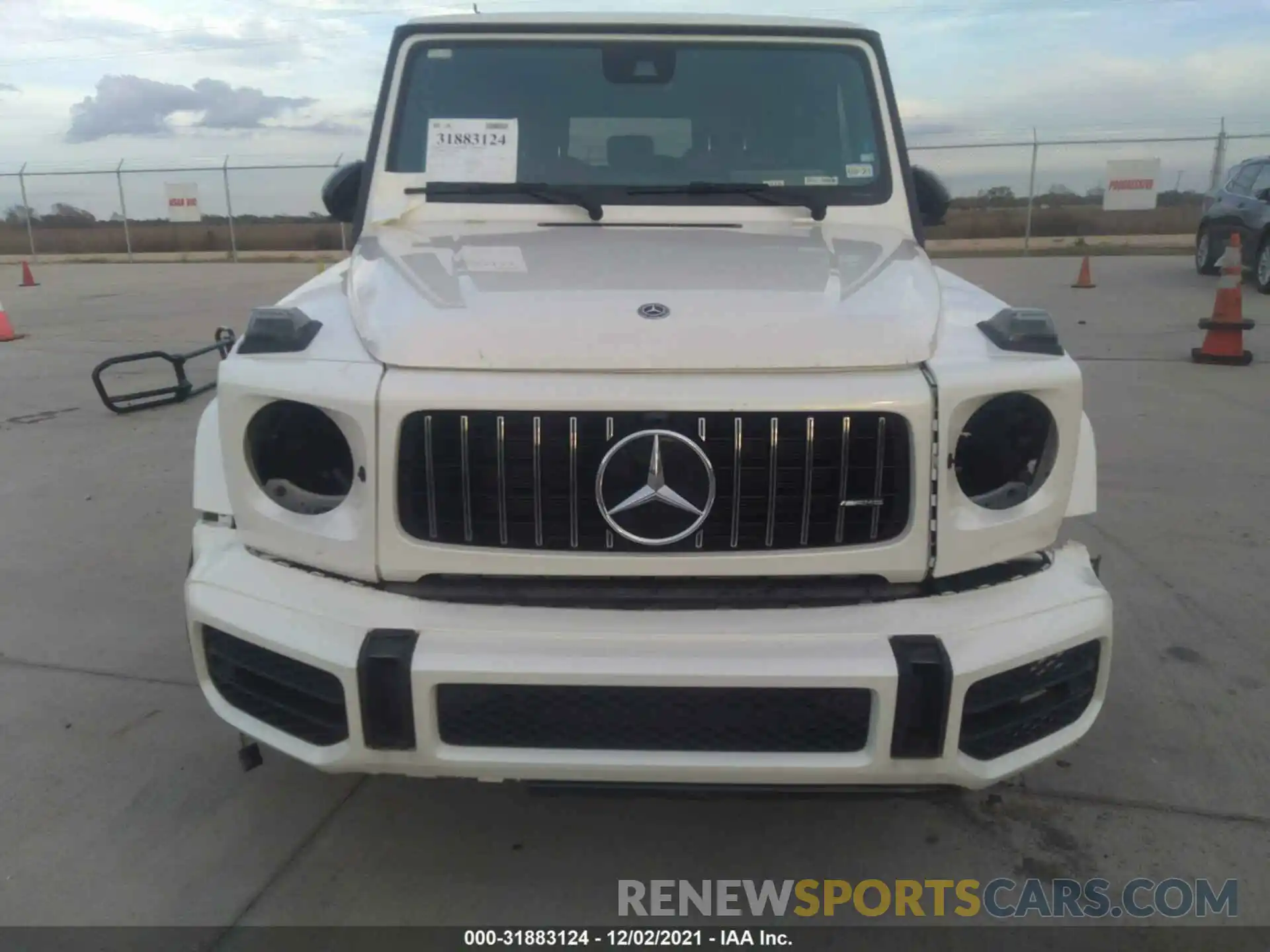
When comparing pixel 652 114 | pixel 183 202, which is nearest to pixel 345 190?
pixel 652 114

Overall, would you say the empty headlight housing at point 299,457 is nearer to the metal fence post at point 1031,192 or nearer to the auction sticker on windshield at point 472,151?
the auction sticker on windshield at point 472,151

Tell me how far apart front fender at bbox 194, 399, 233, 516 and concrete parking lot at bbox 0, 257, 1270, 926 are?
2.83ft

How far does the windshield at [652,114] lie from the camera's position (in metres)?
3.20

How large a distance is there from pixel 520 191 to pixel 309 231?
125 feet

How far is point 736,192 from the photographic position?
10.3 feet

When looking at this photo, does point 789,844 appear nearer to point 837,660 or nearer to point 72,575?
point 837,660

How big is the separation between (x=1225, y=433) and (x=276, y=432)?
19.1 feet

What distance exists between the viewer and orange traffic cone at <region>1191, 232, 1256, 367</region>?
8.27 m

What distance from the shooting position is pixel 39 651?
3525 millimetres

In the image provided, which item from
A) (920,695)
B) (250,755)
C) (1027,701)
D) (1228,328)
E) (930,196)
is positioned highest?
(930,196)

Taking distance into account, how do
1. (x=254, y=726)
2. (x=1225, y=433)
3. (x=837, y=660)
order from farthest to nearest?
(x=1225, y=433) → (x=254, y=726) → (x=837, y=660)

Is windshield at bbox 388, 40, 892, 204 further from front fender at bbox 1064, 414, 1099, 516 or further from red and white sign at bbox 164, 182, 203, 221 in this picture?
red and white sign at bbox 164, 182, 203, 221

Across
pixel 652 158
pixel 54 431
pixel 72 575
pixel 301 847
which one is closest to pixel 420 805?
pixel 301 847

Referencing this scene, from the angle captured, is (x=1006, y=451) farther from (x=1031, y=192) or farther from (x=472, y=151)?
(x=1031, y=192)
